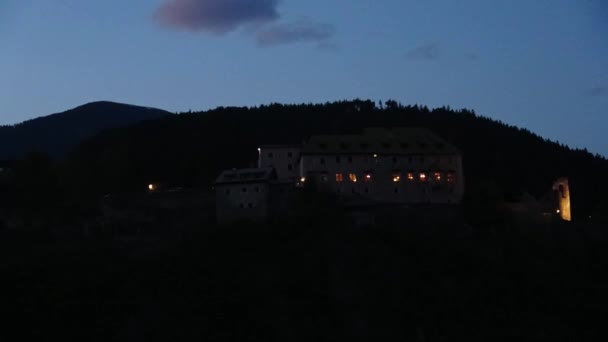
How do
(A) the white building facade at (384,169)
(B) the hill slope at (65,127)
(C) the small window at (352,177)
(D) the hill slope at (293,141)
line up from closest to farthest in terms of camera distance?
(A) the white building facade at (384,169) < (C) the small window at (352,177) < (D) the hill slope at (293,141) < (B) the hill slope at (65,127)

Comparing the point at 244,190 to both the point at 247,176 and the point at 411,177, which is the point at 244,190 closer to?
the point at 247,176

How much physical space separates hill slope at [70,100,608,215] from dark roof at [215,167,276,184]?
781 cm

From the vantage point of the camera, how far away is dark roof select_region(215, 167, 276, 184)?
55.7m

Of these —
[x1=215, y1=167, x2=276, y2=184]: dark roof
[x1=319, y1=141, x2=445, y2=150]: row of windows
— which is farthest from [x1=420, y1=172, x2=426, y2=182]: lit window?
[x1=215, y1=167, x2=276, y2=184]: dark roof

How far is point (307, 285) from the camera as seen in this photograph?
167 ft

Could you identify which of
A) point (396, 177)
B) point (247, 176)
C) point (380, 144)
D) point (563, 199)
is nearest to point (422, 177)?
point (396, 177)

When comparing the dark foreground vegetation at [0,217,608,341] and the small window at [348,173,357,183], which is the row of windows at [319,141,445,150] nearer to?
the small window at [348,173,357,183]

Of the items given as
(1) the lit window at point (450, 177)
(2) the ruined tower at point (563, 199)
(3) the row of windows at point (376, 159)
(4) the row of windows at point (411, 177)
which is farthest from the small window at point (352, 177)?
(2) the ruined tower at point (563, 199)

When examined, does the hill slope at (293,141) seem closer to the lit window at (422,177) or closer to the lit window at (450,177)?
the lit window at (450,177)

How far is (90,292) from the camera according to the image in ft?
161

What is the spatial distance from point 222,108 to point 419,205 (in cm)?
5459

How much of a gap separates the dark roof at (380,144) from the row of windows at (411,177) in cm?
171

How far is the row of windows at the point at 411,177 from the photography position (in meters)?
60.8

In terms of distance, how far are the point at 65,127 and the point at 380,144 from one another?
93978mm
